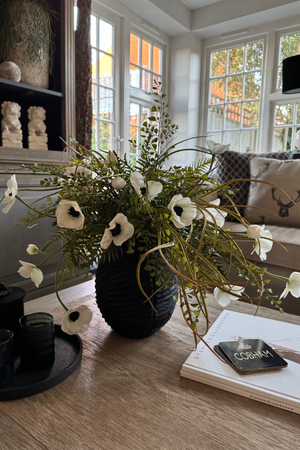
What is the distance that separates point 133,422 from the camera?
1.58 feet

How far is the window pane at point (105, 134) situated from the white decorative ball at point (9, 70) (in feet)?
4.83

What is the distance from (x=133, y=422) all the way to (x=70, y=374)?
16 centimetres

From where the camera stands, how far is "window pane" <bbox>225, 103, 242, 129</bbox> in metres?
3.82

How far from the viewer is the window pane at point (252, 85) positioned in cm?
364

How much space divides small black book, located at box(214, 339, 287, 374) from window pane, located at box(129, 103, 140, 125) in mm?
3225

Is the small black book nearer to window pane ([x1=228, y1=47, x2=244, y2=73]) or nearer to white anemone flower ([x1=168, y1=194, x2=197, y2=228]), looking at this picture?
white anemone flower ([x1=168, y1=194, x2=197, y2=228])

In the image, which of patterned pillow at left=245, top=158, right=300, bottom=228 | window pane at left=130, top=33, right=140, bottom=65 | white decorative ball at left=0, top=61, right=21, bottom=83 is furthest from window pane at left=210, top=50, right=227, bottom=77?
white decorative ball at left=0, top=61, right=21, bottom=83

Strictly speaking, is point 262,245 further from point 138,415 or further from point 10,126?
point 10,126

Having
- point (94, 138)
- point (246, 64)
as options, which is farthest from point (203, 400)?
point (246, 64)

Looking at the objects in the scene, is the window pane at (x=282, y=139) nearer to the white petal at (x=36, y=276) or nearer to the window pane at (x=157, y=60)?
the window pane at (x=157, y=60)

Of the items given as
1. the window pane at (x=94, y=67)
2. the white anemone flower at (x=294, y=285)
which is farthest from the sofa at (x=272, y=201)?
the window pane at (x=94, y=67)

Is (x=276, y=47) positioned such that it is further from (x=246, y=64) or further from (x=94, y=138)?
(x=94, y=138)

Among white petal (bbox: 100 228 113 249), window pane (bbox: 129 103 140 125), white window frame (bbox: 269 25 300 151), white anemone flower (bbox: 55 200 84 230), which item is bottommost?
white petal (bbox: 100 228 113 249)

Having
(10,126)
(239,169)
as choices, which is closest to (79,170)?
(10,126)
